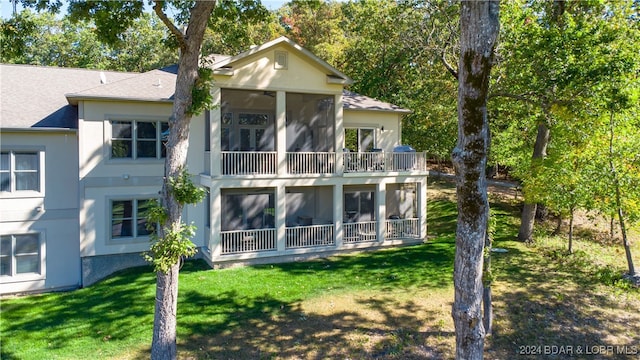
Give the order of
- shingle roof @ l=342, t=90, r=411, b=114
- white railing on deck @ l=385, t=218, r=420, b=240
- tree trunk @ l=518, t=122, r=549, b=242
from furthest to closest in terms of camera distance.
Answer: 1. shingle roof @ l=342, t=90, r=411, b=114
2. white railing on deck @ l=385, t=218, r=420, b=240
3. tree trunk @ l=518, t=122, r=549, b=242

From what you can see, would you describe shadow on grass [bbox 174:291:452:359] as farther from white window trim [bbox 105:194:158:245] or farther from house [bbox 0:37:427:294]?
white window trim [bbox 105:194:158:245]

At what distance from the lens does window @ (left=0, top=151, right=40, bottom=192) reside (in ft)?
44.9

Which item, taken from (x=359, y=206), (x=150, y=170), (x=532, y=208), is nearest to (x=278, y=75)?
(x=150, y=170)

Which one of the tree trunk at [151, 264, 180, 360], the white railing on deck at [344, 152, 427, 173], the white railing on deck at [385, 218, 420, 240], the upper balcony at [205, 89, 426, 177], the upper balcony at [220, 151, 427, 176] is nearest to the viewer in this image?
the tree trunk at [151, 264, 180, 360]

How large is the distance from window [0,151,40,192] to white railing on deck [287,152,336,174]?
8665 mm

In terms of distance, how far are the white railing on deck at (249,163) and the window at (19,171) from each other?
20.6ft

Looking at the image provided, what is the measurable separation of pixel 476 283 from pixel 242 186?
30.9 ft

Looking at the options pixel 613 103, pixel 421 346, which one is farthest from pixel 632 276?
pixel 421 346

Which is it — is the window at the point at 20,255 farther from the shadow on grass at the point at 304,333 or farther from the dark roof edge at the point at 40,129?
the shadow on grass at the point at 304,333

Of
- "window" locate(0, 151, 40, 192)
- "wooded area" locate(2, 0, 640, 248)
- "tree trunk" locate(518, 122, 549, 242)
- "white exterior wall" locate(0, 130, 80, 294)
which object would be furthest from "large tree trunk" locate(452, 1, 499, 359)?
"window" locate(0, 151, 40, 192)

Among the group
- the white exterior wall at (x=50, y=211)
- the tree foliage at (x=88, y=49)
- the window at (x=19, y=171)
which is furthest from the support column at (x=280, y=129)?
the tree foliage at (x=88, y=49)

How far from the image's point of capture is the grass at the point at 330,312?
30.6 ft

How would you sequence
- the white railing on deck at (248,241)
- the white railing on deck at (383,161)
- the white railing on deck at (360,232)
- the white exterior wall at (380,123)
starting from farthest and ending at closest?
the white exterior wall at (380,123)
the white railing on deck at (383,161)
the white railing on deck at (360,232)
the white railing on deck at (248,241)

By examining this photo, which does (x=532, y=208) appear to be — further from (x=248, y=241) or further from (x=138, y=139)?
(x=138, y=139)
